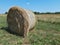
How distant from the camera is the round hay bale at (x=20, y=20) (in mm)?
11637

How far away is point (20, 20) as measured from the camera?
1204 centimetres

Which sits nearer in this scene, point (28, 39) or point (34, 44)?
point (34, 44)

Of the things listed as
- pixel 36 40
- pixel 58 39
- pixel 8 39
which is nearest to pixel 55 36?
pixel 58 39

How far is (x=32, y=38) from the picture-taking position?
35.0 ft

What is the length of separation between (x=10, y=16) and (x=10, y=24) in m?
0.56

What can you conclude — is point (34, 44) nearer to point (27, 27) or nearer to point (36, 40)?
point (36, 40)

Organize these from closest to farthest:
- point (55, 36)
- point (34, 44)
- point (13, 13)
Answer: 1. point (34, 44)
2. point (55, 36)
3. point (13, 13)

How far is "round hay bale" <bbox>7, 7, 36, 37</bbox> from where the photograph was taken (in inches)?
458

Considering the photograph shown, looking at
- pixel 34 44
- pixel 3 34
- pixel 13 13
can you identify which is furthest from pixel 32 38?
pixel 13 13

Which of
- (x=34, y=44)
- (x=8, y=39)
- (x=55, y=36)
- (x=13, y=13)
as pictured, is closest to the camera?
(x=34, y=44)

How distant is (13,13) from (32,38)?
283 centimetres

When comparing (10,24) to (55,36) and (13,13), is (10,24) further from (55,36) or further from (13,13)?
(55,36)

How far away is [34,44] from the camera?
32.0ft

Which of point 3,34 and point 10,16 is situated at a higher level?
point 10,16
